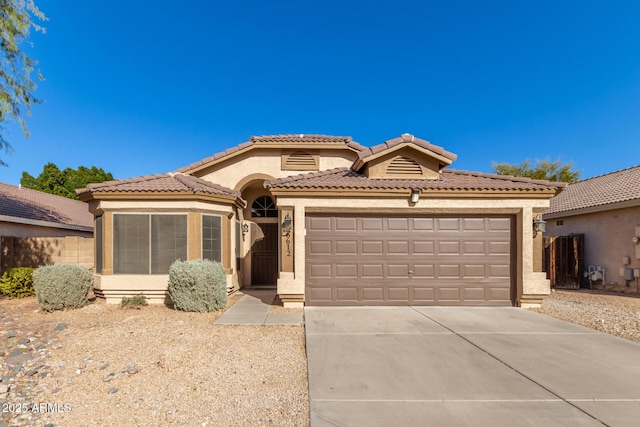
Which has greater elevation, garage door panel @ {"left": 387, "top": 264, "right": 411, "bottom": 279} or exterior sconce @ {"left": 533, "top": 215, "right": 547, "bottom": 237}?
exterior sconce @ {"left": 533, "top": 215, "right": 547, "bottom": 237}

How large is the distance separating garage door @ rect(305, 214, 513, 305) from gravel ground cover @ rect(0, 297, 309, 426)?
2.49 metres

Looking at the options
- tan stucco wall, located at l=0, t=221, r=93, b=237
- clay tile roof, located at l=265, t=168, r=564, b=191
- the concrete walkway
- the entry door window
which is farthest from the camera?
the entry door window

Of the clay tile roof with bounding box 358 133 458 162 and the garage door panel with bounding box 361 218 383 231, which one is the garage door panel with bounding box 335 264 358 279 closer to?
the garage door panel with bounding box 361 218 383 231

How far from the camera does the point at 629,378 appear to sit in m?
4.30

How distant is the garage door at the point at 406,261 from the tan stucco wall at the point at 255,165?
461 cm

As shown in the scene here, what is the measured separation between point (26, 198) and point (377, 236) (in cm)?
1913

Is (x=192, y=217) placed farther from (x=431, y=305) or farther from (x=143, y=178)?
(x=431, y=305)

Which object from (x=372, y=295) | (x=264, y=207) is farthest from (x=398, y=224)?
(x=264, y=207)

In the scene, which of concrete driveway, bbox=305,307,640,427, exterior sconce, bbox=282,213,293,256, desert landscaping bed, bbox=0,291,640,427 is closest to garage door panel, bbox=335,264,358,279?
exterior sconce, bbox=282,213,293,256

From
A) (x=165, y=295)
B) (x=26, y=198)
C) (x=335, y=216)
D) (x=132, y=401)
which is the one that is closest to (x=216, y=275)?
(x=165, y=295)

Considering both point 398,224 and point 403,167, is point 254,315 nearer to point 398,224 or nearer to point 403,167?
point 398,224

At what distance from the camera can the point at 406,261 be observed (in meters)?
8.75

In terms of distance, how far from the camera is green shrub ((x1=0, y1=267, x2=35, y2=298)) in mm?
9868

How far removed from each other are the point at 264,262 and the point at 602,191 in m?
15.7
